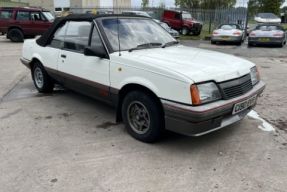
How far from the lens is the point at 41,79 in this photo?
6.86 m

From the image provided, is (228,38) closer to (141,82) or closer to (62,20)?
(62,20)

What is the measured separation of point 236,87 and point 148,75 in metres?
1.09

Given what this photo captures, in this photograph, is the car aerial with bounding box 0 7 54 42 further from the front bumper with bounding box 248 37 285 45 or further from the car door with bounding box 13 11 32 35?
the front bumper with bounding box 248 37 285 45

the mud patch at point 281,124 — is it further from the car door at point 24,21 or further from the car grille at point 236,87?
the car door at point 24,21

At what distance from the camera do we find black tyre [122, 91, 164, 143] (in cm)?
426

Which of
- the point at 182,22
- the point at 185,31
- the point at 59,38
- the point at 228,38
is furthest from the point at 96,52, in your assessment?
the point at 185,31

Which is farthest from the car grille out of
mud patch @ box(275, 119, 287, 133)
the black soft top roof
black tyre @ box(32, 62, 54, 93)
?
black tyre @ box(32, 62, 54, 93)

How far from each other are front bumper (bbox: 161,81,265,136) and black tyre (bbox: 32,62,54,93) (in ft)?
10.9

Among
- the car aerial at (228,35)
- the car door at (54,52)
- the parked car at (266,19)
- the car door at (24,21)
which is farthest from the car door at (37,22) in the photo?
the parked car at (266,19)

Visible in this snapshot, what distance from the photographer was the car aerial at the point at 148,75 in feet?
12.9

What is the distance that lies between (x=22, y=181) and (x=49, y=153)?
69 cm

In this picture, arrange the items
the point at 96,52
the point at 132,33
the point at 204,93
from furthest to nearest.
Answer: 1. the point at 132,33
2. the point at 96,52
3. the point at 204,93

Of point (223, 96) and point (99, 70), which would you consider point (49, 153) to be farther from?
point (223, 96)

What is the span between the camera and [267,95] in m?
6.96
